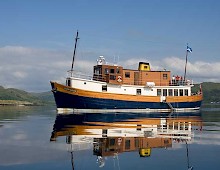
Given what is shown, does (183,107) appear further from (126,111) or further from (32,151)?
(32,151)

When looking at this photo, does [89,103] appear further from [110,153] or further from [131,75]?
[110,153]

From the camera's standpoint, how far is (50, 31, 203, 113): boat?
46938mm

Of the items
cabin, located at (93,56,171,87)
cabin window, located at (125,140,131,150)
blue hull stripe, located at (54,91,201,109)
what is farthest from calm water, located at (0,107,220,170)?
cabin, located at (93,56,171,87)

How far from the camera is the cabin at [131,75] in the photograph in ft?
164

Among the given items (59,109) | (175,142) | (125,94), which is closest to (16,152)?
(175,142)

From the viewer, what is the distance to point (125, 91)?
→ 5044cm

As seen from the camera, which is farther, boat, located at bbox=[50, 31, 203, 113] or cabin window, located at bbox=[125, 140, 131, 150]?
boat, located at bbox=[50, 31, 203, 113]

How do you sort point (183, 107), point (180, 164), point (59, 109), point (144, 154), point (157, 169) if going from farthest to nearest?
point (183, 107) → point (59, 109) → point (144, 154) → point (180, 164) → point (157, 169)

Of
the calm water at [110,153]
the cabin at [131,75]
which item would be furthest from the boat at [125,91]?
the calm water at [110,153]

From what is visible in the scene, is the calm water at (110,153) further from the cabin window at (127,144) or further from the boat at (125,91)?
the boat at (125,91)

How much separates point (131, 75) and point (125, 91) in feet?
11.5

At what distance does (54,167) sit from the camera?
33.8 ft

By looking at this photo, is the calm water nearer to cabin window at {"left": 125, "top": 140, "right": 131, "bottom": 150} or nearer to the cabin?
cabin window at {"left": 125, "top": 140, "right": 131, "bottom": 150}

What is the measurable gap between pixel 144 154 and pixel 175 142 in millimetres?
3768
